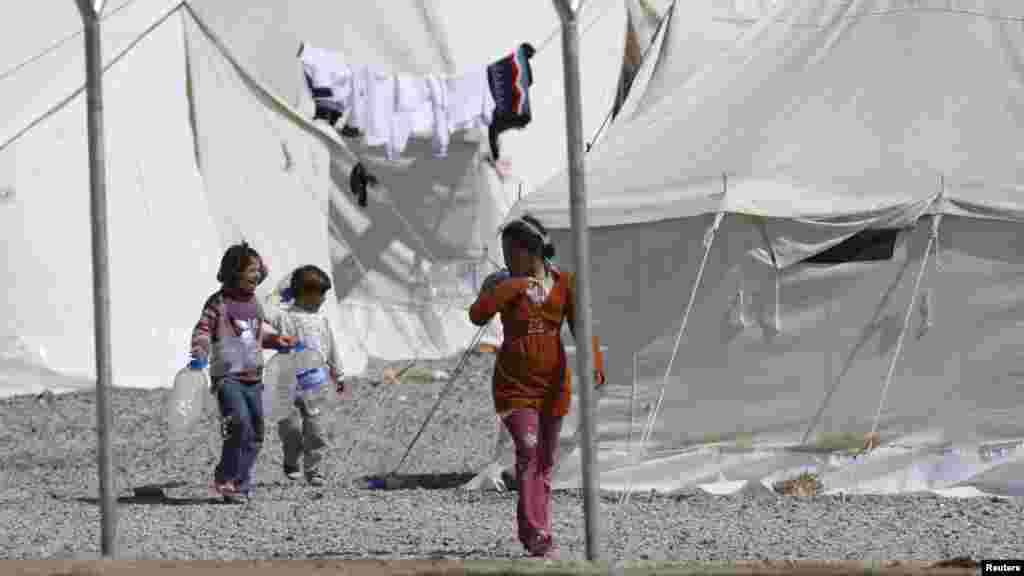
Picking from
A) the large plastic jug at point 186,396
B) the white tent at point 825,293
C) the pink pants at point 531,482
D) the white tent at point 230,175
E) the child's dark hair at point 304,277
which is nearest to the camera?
the pink pants at point 531,482

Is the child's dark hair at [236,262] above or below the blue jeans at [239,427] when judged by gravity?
above

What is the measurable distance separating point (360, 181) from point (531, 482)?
449 inches

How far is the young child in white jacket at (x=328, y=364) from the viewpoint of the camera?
11.5m

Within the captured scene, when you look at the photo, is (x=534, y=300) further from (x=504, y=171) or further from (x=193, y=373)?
(x=504, y=171)

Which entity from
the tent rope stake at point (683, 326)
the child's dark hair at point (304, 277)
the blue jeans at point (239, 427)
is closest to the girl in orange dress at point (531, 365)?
the tent rope stake at point (683, 326)

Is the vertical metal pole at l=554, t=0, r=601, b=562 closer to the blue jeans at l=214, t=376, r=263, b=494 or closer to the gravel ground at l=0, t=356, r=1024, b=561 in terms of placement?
the gravel ground at l=0, t=356, r=1024, b=561

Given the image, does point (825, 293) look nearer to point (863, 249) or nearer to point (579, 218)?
point (863, 249)

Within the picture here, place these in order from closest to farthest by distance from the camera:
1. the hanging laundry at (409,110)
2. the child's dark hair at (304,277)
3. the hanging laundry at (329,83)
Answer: the child's dark hair at (304,277) → the hanging laundry at (329,83) → the hanging laundry at (409,110)

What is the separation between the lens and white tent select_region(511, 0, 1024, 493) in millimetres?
10578

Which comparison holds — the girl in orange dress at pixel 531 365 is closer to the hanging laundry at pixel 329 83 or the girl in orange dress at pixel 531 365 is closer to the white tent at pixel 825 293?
the white tent at pixel 825 293

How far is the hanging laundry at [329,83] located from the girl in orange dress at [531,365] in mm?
8246

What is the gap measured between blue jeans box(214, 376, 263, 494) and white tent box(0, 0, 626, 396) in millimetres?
6046

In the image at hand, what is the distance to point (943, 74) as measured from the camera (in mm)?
11500

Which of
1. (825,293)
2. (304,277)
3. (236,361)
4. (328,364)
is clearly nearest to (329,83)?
(304,277)
